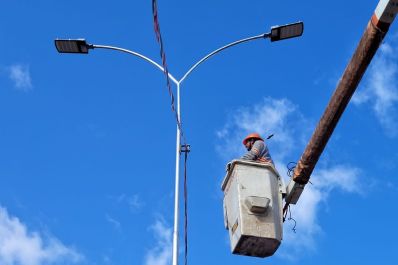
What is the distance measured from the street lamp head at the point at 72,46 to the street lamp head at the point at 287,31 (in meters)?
3.34

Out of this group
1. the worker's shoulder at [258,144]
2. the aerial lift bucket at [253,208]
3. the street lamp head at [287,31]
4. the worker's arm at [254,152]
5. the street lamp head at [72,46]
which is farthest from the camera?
the street lamp head at [72,46]

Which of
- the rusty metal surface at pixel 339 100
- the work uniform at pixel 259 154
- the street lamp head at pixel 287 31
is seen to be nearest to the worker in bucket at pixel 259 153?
the work uniform at pixel 259 154

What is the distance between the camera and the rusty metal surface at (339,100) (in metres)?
3.59

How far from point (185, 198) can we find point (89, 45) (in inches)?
142

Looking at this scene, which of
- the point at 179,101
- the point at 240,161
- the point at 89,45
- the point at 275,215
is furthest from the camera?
the point at 89,45

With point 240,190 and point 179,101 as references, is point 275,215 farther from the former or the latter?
point 179,101

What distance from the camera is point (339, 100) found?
3.85 metres

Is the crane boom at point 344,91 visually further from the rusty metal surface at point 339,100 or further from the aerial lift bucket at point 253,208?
the aerial lift bucket at point 253,208

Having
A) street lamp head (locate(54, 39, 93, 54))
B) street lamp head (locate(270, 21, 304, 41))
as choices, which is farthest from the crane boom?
street lamp head (locate(54, 39, 93, 54))

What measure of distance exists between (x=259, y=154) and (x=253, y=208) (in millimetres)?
1204

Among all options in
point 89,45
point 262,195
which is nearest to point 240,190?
point 262,195

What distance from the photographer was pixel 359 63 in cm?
365

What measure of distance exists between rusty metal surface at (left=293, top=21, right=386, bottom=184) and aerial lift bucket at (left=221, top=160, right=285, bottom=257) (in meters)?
0.23

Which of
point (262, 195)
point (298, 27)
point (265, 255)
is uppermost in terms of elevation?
point (298, 27)
